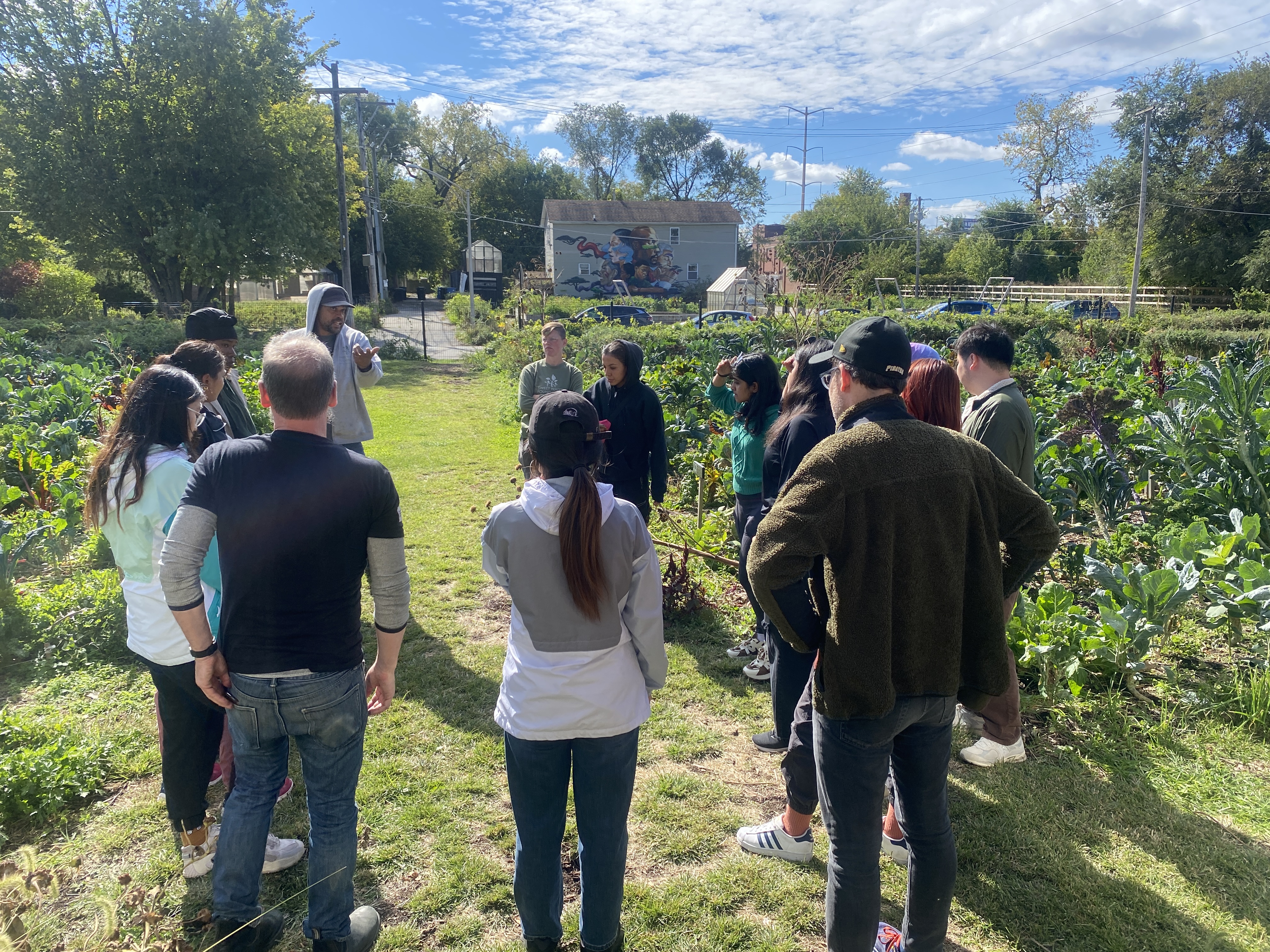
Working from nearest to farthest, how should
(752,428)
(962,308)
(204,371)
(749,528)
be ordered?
(204,371) < (749,528) < (752,428) < (962,308)

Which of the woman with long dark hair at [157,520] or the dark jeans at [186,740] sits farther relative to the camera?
the dark jeans at [186,740]

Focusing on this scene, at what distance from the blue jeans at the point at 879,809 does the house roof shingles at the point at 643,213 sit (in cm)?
5406

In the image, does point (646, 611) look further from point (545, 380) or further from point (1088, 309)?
point (1088, 309)

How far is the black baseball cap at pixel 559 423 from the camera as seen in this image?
2189mm

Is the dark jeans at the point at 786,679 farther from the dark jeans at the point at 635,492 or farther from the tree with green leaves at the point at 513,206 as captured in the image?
the tree with green leaves at the point at 513,206

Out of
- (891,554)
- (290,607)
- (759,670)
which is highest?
(891,554)

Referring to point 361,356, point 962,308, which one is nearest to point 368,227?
point 962,308

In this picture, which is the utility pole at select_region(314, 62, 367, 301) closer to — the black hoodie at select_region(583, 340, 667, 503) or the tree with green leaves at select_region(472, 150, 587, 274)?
the black hoodie at select_region(583, 340, 667, 503)

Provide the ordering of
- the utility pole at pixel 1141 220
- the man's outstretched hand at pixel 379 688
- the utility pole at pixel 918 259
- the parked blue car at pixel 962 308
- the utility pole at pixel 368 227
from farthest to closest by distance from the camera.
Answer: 1. the utility pole at pixel 918 259
2. the utility pole at pixel 368 227
3. the utility pole at pixel 1141 220
4. the parked blue car at pixel 962 308
5. the man's outstretched hand at pixel 379 688

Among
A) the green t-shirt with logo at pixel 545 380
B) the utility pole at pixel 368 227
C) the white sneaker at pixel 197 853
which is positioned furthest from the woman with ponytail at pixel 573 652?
the utility pole at pixel 368 227

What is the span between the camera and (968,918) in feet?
9.06

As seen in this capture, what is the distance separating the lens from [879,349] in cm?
215

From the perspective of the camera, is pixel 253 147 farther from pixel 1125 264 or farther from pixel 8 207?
pixel 1125 264

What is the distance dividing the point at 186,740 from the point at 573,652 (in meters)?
1.64
